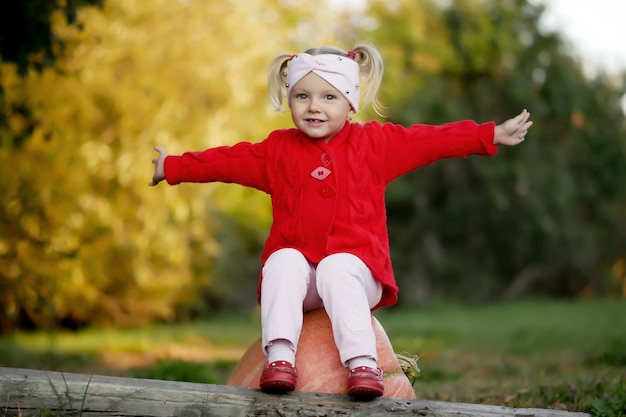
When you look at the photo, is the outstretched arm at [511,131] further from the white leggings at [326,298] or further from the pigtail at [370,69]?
the white leggings at [326,298]

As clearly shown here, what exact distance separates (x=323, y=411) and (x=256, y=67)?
11194 mm

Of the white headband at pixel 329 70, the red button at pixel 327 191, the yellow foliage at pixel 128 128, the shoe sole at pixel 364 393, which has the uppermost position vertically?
the yellow foliage at pixel 128 128

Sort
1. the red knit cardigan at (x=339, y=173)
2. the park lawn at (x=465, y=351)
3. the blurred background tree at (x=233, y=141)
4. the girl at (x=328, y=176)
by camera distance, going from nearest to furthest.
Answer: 1. the girl at (x=328, y=176)
2. the red knit cardigan at (x=339, y=173)
3. the park lawn at (x=465, y=351)
4. the blurred background tree at (x=233, y=141)

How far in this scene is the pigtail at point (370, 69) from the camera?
415 cm

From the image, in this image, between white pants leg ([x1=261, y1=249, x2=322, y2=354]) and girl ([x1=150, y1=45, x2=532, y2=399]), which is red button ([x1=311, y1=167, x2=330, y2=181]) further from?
white pants leg ([x1=261, y1=249, x2=322, y2=354])

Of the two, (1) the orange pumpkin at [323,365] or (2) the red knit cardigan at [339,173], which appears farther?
(2) the red knit cardigan at [339,173]

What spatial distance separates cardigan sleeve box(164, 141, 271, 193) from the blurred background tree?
295cm

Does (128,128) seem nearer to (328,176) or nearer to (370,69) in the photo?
(370,69)

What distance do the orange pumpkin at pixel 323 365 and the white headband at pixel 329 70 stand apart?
1063 millimetres

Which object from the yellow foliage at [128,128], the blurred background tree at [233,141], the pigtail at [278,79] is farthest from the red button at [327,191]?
the yellow foliage at [128,128]

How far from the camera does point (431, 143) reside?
3.92 m

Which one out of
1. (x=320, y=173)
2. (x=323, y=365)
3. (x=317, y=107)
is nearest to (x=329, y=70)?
(x=317, y=107)

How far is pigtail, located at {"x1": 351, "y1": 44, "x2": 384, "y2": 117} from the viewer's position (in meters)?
4.15

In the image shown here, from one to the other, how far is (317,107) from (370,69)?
1.56 feet
